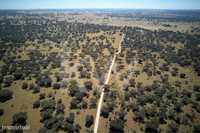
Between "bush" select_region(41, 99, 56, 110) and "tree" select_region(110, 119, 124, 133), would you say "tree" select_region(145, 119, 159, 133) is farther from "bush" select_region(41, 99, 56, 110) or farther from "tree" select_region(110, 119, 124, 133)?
"bush" select_region(41, 99, 56, 110)

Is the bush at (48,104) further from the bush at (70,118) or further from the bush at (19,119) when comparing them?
the bush at (70,118)

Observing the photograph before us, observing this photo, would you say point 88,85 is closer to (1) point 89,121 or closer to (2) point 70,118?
(2) point 70,118

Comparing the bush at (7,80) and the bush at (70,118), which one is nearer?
the bush at (70,118)

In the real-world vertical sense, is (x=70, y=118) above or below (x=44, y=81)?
below

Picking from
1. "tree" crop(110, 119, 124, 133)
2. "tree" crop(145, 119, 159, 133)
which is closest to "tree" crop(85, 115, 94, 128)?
"tree" crop(110, 119, 124, 133)

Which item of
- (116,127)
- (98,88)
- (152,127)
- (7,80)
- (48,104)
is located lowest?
(116,127)

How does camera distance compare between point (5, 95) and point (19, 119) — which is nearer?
point (19, 119)

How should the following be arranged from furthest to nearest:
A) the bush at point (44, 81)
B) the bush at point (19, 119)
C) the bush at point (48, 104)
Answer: the bush at point (44, 81)
the bush at point (48, 104)
the bush at point (19, 119)

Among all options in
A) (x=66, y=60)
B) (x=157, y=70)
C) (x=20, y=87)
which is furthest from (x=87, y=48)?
(x=20, y=87)

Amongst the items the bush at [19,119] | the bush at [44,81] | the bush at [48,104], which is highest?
the bush at [44,81]

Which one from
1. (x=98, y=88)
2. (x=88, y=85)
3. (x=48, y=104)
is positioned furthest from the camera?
(x=88, y=85)

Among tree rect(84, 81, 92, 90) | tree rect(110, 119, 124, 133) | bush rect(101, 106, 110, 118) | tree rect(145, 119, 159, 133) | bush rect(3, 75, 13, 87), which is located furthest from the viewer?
bush rect(3, 75, 13, 87)

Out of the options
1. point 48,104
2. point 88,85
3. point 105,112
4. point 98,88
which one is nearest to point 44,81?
point 88,85

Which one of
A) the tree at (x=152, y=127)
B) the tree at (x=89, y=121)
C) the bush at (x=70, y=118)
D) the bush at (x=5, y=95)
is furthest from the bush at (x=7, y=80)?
the tree at (x=152, y=127)
